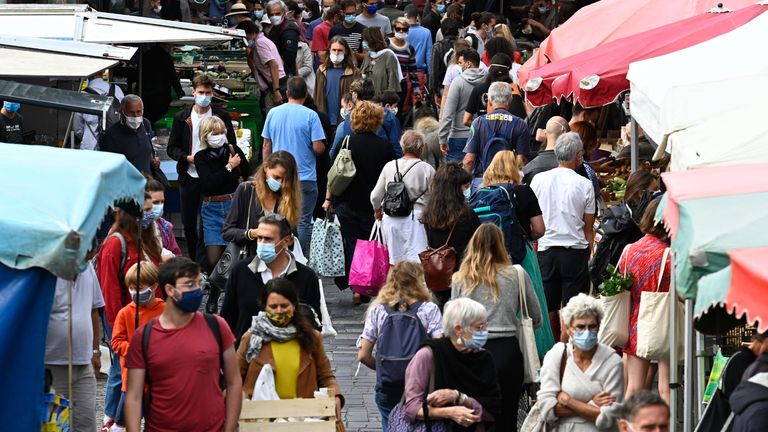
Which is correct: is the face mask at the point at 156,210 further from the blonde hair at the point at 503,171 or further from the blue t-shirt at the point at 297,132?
the blue t-shirt at the point at 297,132

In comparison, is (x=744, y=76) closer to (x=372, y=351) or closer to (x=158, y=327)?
(x=372, y=351)

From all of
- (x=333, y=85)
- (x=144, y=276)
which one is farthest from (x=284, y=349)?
(x=333, y=85)

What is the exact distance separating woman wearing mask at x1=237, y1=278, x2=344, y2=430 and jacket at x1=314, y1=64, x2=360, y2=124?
10.9m

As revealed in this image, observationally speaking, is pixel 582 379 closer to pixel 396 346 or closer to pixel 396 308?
pixel 396 346

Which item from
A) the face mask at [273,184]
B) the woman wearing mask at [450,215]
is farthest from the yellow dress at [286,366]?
the face mask at [273,184]

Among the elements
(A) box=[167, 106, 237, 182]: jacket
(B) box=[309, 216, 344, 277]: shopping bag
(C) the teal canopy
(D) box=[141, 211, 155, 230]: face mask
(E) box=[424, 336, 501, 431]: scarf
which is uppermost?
(C) the teal canopy

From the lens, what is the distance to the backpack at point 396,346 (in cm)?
930

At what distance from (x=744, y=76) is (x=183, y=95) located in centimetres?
1139

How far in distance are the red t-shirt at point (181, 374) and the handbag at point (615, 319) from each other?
3.26m

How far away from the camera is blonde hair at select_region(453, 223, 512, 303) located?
995 centimetres

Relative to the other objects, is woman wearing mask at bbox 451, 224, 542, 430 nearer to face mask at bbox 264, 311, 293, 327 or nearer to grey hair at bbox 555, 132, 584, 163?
face mask at bbox 264, 311, 293, 327

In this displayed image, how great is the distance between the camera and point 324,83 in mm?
20000

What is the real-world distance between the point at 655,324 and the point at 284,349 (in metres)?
2.67

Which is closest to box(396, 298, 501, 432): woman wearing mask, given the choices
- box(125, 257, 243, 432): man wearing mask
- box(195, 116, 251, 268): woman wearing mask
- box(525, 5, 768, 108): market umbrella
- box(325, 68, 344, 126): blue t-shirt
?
box(125, 257, 243, 432): man wearing mask
